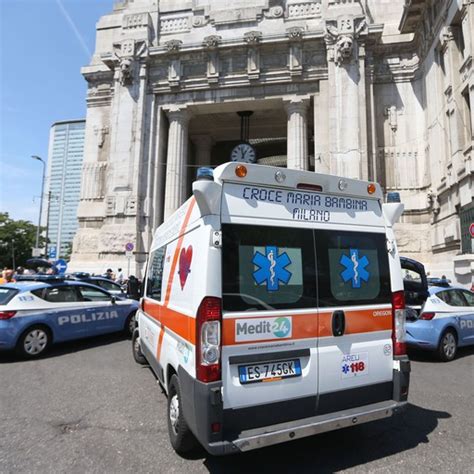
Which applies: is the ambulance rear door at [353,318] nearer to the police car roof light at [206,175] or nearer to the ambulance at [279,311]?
the ambulance at [279,311]

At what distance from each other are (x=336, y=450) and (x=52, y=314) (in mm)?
6171

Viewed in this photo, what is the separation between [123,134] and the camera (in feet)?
69.4

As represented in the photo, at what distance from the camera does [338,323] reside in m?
3.39

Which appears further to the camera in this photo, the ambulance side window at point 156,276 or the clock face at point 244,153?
the clock face at point 244,153

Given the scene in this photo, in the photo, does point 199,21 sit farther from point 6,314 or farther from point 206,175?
point 206,175

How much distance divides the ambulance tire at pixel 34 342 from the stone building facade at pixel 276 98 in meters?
12.4

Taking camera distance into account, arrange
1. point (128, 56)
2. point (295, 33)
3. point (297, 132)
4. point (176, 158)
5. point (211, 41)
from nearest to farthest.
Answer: point (295, 33) < point (297, 132) < point (211, 41) < point (128, 56) < point (176, 158)

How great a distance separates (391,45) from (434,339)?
1861 cm

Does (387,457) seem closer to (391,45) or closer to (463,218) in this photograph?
(463,218)

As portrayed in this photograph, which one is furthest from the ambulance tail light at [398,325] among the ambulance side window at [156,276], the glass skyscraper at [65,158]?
the glass skyscraper at [65,158]

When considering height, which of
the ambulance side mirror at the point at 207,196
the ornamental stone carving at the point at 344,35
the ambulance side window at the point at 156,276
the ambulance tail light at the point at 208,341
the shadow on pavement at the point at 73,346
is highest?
the ornamental stone carving at the point at 344,35

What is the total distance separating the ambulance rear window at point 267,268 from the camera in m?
3.10

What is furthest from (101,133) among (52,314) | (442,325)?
(442,325)

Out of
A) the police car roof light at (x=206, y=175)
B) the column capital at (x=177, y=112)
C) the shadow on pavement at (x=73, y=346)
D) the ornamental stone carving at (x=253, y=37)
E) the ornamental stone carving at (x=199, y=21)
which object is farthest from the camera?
the column capital at (x=177, y=112)
